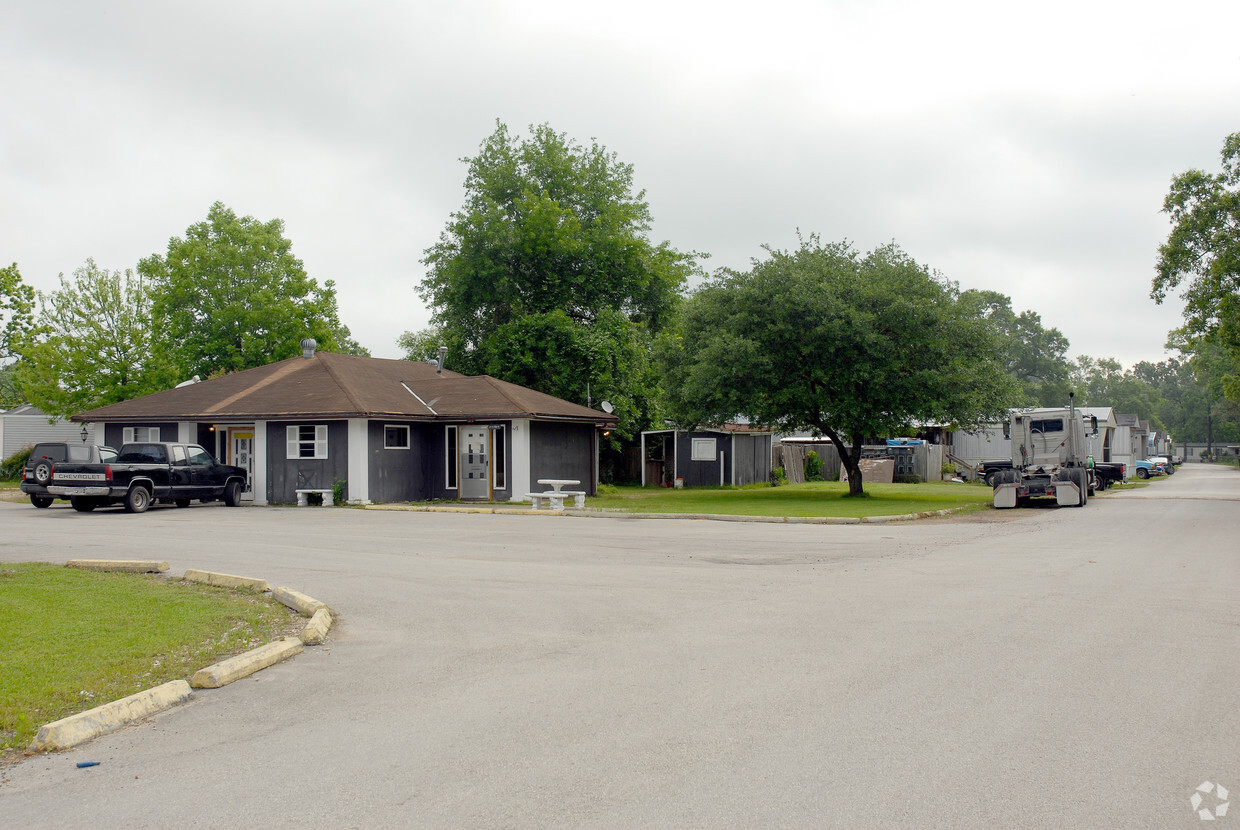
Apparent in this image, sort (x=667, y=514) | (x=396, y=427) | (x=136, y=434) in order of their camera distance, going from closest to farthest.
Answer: (x=667, y=514) → (x=396, y=427) → (x=136, y=434)

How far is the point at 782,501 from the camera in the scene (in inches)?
1146

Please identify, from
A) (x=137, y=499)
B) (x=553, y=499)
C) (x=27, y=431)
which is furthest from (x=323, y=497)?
(x=27, y=431)

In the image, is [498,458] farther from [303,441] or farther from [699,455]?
[699,455]

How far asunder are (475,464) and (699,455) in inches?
515

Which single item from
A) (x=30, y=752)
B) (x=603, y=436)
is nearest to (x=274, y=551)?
(x=30, y=752)

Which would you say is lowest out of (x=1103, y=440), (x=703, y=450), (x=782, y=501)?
(x=782, y=501)

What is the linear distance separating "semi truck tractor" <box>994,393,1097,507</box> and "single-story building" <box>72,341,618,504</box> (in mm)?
13249

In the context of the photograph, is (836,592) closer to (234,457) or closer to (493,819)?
(493,819)

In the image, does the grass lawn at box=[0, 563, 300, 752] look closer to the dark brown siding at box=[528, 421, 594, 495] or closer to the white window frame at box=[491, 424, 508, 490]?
the white window frame at box=[491, 424, 508, 490]

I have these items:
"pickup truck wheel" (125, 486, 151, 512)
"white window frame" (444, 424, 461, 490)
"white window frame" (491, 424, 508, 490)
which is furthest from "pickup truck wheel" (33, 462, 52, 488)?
"white window frame" (491, 424, 508, 490)

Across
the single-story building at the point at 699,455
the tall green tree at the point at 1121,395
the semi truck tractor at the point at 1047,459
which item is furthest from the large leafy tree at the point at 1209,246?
the tall green tree at the point at 1121,395

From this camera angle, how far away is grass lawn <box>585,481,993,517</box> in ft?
81.4

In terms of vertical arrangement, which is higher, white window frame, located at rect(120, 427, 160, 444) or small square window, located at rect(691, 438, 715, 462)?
white window frame, located at rect(120, 427, 160, 444)

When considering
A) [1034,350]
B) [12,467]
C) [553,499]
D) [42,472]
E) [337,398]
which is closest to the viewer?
[42,472]
